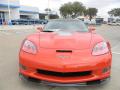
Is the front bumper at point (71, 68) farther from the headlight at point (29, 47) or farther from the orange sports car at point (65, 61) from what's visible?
the headlight at point (29, 47)

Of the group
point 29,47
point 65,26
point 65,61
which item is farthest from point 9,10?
point 65,61

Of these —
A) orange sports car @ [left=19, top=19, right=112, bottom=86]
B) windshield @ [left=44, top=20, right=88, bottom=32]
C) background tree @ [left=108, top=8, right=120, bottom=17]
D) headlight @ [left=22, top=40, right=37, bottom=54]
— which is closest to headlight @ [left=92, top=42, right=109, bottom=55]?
orange sports car @ [left=19, top=19, right=112, bottom=86]

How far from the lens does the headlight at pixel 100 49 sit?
3293 millimetres

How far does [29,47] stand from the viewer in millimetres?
3408

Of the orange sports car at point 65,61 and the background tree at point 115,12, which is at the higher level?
the background tree at point 115,12

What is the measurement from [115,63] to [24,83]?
2800 millimetres

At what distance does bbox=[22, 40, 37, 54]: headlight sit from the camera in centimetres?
331

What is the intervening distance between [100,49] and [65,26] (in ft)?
5.77

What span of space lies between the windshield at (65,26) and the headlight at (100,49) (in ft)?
4.38

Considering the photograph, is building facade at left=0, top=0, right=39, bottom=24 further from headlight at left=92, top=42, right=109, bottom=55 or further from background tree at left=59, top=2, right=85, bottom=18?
headlight at left=92, top=42, right=109, bottom=55

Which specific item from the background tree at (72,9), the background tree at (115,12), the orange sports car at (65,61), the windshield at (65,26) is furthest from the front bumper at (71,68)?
the background tree at (115,12)

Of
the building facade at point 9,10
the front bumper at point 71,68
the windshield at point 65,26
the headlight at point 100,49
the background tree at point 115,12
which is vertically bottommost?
the front bumper at point 71,68

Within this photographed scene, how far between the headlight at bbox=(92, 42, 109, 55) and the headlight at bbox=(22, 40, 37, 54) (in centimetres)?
101

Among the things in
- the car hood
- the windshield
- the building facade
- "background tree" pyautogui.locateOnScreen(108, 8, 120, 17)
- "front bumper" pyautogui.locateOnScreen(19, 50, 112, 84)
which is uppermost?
"background tree" pyautogui.locateOnScreen(108, 8, 120, 17)
